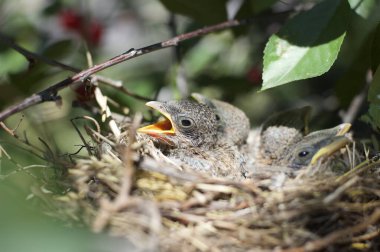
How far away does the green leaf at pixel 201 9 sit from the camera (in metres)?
2.79

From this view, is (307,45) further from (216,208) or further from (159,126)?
(216,208)

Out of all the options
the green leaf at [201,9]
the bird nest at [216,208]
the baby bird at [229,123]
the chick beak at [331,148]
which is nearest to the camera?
the bird nest at [216,208]

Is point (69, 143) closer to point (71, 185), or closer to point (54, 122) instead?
point (54, 122)

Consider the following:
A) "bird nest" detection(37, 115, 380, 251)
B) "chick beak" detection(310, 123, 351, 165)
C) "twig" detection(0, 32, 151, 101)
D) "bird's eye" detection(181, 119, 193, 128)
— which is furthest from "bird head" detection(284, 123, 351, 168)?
"twig" detection(0, 32, 151, 101)

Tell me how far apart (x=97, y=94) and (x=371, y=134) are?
1.20m

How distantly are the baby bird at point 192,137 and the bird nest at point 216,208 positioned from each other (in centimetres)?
36

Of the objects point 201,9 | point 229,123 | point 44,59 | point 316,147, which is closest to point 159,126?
point 229,123

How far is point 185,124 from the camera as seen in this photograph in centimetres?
229

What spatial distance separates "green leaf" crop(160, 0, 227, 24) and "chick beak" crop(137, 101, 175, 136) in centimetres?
67

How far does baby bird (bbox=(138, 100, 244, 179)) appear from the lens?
2242mm

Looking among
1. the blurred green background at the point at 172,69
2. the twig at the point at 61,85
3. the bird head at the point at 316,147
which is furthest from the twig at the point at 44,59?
the bird head at the point at 316,147

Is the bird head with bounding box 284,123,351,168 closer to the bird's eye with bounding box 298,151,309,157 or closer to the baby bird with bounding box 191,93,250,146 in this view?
the bird's eye with bounding box 298,151,309,157

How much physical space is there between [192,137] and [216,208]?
0.63 m

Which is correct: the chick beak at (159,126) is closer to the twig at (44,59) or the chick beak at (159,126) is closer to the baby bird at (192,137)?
the baby bird at (192,137)
